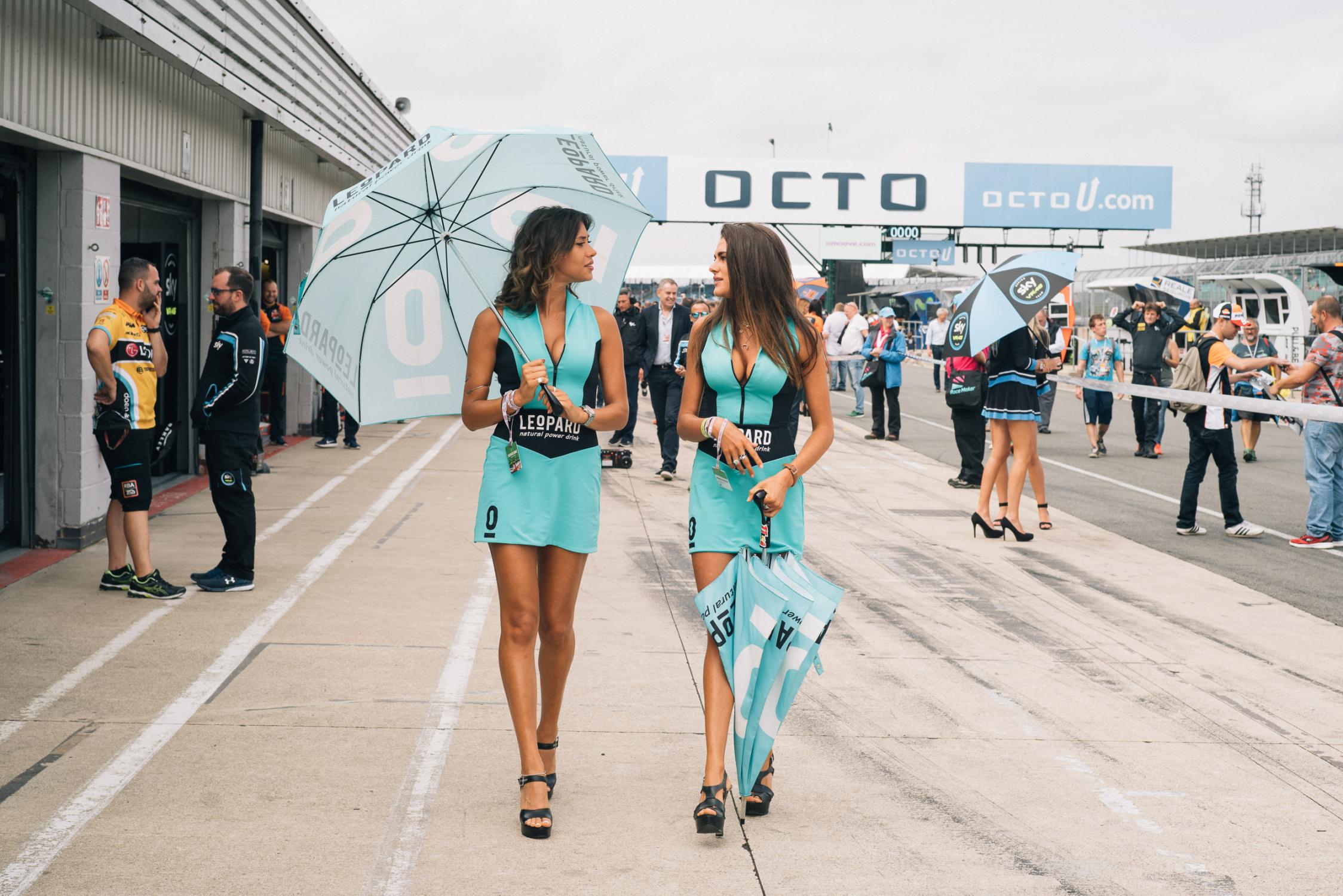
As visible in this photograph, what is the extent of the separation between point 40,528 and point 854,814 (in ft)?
21.4

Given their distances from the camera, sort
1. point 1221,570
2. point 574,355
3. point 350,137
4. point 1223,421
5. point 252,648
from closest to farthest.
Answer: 1. point 574,355
2. point 252,648
3. point 1221,570
4. point 1223,421
5. point 350,137

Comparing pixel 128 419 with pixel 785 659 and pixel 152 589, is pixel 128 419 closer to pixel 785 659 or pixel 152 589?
pixel 152 589

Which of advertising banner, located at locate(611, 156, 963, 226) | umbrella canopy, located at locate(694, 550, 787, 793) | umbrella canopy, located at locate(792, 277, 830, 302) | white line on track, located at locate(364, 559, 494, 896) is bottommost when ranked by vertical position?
white line on track, located at locate(364, 559, 494, 896)

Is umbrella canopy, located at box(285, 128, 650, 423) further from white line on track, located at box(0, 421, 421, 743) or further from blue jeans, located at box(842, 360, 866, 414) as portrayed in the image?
blue jeans, located at box(842, 360, 866, 414)

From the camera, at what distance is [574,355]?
428cm

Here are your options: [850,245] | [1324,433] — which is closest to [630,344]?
[1324,433]

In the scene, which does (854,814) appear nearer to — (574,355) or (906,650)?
(574,355)

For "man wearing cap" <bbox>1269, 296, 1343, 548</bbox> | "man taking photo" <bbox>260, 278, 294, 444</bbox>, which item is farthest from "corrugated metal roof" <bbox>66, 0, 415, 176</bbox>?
"man wearing cap" <bbox>1269, 296, 1343, 548</bbox>

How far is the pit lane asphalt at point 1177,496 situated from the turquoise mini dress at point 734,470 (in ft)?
15.9

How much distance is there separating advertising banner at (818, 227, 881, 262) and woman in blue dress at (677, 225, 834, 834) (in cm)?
3287

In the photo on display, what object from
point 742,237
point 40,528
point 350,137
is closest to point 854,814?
point 742,237

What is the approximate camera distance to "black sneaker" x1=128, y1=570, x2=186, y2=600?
7168 mm

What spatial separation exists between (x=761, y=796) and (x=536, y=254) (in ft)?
6.38

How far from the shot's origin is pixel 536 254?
14.0 feet
